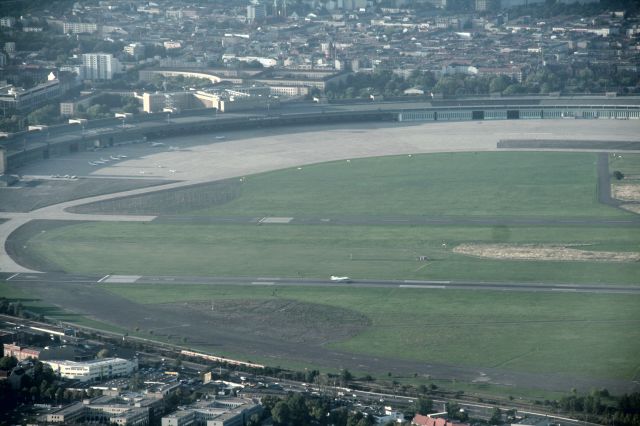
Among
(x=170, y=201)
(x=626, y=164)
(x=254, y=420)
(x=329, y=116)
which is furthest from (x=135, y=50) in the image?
(x=254, y=420)

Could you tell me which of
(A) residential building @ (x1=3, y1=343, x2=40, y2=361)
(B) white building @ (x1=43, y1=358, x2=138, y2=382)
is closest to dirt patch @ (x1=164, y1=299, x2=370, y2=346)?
(B) white building @ (x1=43, y1=358, x2=138, y2=382)

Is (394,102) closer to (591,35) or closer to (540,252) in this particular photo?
(591,35)

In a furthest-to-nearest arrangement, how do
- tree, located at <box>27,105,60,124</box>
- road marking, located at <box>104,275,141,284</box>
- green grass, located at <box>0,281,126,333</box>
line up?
tree, located at <box>27,105,60,124</box>, road marking, located at <box>104,275,141,284</box>, green grass, located at <box>0,281,126,333</box>

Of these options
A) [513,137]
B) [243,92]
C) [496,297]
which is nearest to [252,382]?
[496,297]

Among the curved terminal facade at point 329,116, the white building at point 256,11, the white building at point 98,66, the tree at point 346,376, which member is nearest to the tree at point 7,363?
the tree at point 346,376

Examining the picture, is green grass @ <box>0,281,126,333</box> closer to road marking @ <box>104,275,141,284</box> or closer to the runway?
the runway

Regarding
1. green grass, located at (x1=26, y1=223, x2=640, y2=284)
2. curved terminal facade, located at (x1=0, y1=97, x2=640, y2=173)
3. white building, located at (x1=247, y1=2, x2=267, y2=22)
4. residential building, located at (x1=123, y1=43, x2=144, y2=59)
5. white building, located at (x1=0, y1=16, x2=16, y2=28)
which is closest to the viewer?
green grass, located at (x1=26, y1=223, x2=640, y2=284)

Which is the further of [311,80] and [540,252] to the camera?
[311,80]
